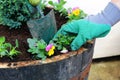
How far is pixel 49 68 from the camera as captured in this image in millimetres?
900

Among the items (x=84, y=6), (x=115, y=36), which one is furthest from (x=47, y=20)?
(x=115, y=36)

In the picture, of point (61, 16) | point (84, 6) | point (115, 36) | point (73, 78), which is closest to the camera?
point (73, 78)

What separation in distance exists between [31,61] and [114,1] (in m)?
0.43

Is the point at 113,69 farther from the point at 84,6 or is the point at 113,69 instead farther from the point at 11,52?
the point at 11,52

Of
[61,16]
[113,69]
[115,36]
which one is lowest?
[113,69]

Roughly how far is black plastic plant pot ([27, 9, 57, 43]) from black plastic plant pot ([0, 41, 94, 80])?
16 cm

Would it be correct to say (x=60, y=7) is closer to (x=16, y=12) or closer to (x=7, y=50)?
(x=16, y=12)

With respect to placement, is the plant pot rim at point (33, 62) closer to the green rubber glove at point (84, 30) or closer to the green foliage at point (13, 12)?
the green rubber glove at point (84, 30)

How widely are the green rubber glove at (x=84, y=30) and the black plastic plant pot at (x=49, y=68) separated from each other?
0.04m

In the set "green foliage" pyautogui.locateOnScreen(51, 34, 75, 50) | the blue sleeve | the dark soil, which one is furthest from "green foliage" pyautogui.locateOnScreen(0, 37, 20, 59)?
the blue sleeve

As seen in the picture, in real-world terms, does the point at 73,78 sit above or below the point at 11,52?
below

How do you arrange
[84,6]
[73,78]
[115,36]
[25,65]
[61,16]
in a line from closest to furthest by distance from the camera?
[25,65]
[73,78]
[61,16]
[84,6]
[115,36]

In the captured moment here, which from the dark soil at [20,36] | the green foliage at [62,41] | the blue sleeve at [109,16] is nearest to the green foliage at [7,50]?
the dark soil at [20,36]

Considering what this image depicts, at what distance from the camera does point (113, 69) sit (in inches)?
73.9
